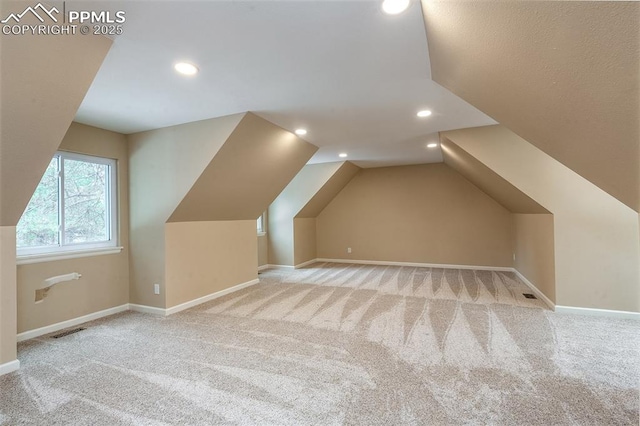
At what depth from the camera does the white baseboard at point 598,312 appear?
10.0 ft

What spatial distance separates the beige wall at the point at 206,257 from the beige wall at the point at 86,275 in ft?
2.42

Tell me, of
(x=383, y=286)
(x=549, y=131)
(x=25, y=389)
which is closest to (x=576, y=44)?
(x=549, y=131)

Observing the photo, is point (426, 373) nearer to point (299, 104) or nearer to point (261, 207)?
point (299, 104)

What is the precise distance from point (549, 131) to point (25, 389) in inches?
149

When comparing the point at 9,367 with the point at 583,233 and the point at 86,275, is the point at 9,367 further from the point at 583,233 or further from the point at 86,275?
the point at 583,233

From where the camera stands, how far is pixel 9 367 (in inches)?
85.5

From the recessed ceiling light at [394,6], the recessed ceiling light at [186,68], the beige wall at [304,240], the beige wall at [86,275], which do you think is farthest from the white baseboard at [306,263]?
the recessed ceiling light at [394,6]

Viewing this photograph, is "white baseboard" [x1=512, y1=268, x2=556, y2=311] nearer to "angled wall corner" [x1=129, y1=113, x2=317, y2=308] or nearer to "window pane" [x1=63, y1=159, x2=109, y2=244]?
"angled wall corner" [x1=129, y1=113, x2=317, y2=308]

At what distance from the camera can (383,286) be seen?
15.2ft

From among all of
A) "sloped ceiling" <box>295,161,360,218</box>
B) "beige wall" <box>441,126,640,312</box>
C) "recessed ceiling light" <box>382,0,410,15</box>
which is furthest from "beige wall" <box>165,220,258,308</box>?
"beige wall" <box>441,126,640,312</box>

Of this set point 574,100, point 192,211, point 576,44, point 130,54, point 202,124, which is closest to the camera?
point 576,44

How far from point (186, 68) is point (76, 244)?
8.44 feet

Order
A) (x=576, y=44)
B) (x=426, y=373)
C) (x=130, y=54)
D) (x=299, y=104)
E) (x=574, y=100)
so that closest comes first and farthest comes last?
1. (x=576, y=44)
2. (x=574, y=100)
3. (x=130, y=54)
4. (x=426, y=373)
5. (x=299, y=104)

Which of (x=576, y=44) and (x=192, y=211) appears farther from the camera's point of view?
(x=192, y=211)
